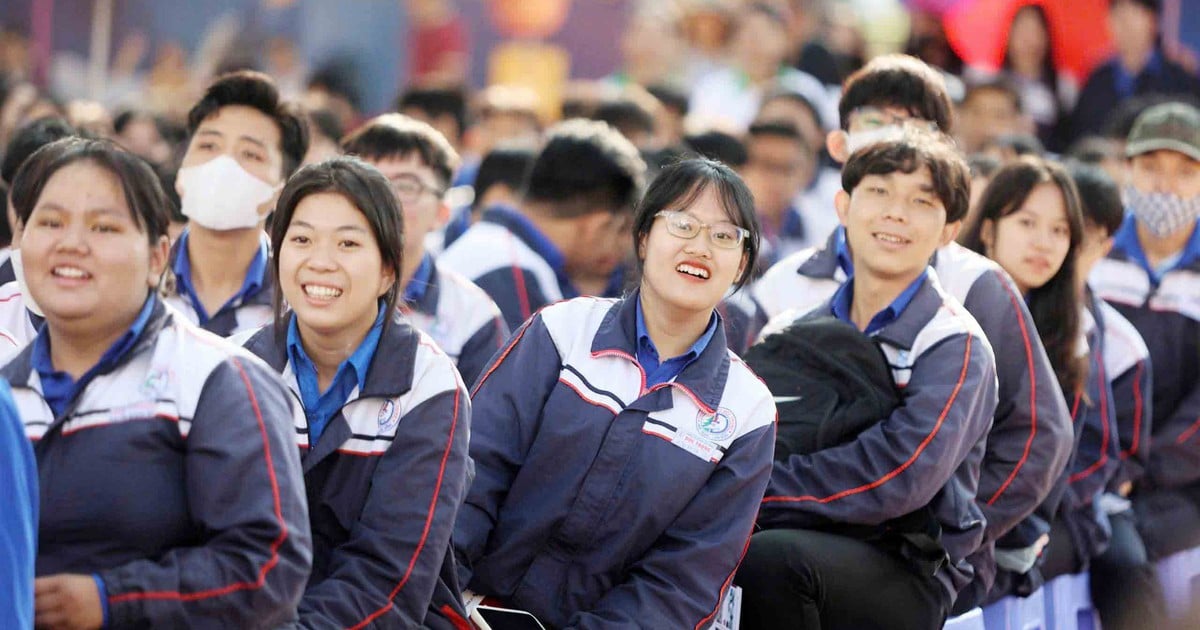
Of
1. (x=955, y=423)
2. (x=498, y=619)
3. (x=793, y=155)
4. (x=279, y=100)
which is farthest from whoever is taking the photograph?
(x=793, y=155)

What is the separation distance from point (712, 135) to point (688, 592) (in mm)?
4058

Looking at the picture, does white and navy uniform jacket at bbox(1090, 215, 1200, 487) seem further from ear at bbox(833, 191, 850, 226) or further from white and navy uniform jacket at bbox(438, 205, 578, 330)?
white and navy uniform jacket at bbox(438, 205, 578, 330)

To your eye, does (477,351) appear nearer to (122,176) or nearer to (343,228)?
(343,228)

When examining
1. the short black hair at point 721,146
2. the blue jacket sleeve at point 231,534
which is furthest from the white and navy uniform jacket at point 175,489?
the short black hair at point 721,146

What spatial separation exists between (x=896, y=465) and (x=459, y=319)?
1.52 meters

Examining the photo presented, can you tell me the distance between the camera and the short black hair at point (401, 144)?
5457 millimetres

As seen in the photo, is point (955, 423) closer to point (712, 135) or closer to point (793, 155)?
point (712, 135)

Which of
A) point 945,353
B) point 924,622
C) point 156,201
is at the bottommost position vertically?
point 924,622

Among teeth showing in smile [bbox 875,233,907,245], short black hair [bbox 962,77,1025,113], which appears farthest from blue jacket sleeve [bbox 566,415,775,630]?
short black hair [bbox 962,77,1025,113]

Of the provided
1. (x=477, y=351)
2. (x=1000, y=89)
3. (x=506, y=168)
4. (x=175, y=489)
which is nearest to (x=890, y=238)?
(x=477, y=351)

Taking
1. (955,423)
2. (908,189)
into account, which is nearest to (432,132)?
(908,189)

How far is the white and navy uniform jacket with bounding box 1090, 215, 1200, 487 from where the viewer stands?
19.9 feet

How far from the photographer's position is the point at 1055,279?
17.2ft

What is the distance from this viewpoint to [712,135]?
767 cm
